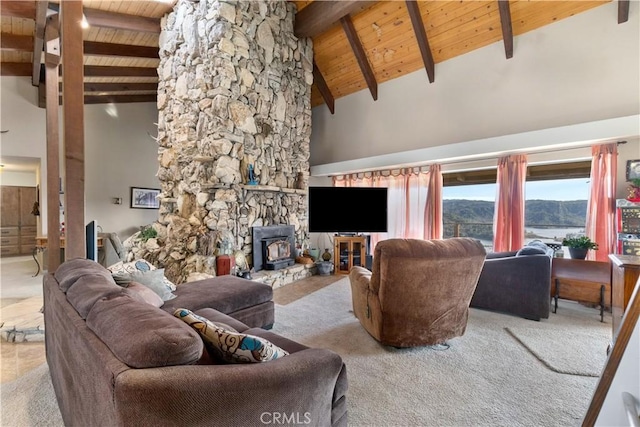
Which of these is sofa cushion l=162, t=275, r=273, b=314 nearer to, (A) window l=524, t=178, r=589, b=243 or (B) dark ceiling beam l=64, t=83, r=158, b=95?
(A) window l=524, t=178, r=589, b=243

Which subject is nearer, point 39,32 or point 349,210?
point 39,32

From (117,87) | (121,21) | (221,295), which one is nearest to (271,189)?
(221,295)

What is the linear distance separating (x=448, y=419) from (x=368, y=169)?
15.5ft

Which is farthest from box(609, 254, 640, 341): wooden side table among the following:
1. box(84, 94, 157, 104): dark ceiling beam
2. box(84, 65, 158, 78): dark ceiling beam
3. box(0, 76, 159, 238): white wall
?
box(84, 94, 157, 104): dark ceiling beam

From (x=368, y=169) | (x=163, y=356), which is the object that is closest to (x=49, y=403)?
(x=163, y=356)

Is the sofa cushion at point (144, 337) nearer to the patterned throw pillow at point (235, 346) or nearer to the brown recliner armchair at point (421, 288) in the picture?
the patterned throw pillow at point (235, 346)

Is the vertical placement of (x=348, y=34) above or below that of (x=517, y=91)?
above

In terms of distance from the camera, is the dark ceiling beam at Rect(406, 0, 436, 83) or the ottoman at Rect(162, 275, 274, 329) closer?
Answer: the ottoman at Rect(162, 275, 274, 329)

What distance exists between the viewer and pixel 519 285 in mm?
3193

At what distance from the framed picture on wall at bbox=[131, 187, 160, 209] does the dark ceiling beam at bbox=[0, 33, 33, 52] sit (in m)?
3.30

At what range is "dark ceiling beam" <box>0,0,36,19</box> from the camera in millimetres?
3525

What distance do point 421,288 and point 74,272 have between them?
236cm

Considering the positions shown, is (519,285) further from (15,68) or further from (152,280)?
(15,68)

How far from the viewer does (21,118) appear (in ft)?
18.4
